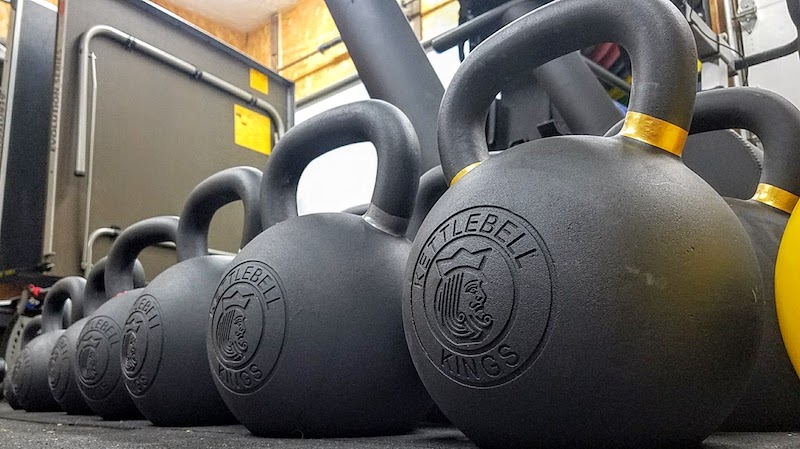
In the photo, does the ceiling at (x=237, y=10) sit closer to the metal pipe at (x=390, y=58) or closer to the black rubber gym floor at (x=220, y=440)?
the metal pipe at (x=390, y=58)

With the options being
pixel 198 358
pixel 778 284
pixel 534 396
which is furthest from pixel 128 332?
pixel 778 284

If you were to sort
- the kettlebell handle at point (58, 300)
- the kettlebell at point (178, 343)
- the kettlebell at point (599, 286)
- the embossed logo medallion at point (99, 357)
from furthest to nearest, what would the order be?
the kettlebell handle at point (58, 300)
the embossed logo medallion at point (99, 357)
the kettlebell at point (178, 343)
the kettlebell at point (599, 286)

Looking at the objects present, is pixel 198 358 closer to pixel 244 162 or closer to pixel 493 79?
pixel 493 79

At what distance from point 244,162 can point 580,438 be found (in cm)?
226

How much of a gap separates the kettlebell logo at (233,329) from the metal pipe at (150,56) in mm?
1404

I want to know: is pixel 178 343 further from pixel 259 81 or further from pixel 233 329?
pixel 259 81

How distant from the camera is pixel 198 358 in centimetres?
83

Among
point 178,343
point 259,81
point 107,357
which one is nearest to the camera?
point 178,343

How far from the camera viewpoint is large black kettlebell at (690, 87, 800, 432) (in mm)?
631

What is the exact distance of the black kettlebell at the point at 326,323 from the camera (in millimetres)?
651

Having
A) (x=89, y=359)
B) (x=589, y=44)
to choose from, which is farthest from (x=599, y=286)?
(x=89, y=359)

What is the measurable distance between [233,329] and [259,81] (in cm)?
222

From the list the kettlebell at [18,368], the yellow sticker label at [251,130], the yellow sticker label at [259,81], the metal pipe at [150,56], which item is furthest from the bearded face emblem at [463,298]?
the yellow sticker label at [259,81]

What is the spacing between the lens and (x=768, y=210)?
0.70 m
